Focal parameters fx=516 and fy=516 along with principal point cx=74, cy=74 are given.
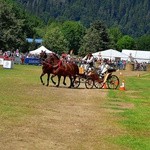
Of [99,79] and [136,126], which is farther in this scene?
[99,79]

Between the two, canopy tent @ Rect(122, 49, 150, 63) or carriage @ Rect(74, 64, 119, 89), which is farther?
canopy tent @ Rect(122, 49, 150, 63)

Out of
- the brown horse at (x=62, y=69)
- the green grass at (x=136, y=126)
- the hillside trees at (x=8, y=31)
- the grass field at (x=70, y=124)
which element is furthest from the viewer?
the hillside trees at (x=8, y=31)

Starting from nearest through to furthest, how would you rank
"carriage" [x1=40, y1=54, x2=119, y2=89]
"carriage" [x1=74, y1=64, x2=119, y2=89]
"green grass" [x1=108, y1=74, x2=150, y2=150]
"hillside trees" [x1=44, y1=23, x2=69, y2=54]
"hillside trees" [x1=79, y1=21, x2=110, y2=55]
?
1. "green grass" [x1=108, y1=74, x2=150, y2=150]
2. "carriage" [x1=40, y1=54, x2=119, y2=89]
3. "carriage" [x1=74, y1=64, x2=119, y2=89]
4. "hillside trees" [x1=79, y1=21, x2=110, y2=55]
5. "hillside trees" [x1=44, y1=23, x2=69, y2=54]

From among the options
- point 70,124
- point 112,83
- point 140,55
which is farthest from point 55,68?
point 140,55

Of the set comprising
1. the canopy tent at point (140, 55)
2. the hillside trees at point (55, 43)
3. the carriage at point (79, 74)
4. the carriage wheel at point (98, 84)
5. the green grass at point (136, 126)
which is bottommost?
the green grass at point (136, 126)

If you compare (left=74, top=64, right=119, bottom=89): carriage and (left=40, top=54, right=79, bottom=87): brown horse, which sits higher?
(left=40, top=54, right=79, bottom=87): brown horse

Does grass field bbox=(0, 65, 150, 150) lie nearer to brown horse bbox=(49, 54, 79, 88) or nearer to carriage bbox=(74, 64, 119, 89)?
brown horse bbox=(49, 54, 79, 88)

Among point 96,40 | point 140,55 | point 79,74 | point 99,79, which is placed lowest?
point 99,79

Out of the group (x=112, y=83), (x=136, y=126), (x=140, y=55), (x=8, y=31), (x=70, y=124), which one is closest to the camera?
(x=70, y=124)

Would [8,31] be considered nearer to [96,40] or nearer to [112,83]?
[96,40]

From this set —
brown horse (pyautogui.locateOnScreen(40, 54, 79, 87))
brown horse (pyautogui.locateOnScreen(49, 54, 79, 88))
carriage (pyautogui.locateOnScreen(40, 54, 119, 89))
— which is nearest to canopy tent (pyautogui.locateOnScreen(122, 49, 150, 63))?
carriage (pyautogui.locateOnScreen(40, 54, 119, 89))

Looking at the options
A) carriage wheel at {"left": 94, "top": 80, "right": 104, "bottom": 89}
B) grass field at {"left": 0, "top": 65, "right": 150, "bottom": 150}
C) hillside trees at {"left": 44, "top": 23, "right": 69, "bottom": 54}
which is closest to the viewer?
grass field at {"left": 0, "top": 65, "right": 150, "bottom": 150}

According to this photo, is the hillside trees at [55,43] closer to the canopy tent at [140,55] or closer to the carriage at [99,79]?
the canopy tent at [140,55]

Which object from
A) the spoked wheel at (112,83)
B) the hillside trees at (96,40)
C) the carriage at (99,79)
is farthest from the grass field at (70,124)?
the hillside trees at (96,40)
